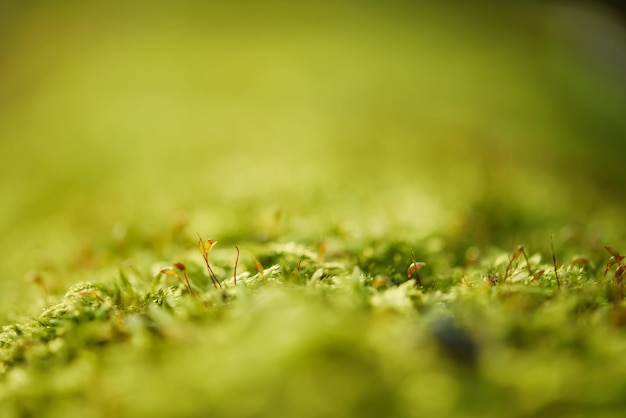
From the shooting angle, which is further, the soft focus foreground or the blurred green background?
the blurred green background

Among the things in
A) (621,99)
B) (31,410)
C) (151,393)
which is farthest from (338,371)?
(621,99)

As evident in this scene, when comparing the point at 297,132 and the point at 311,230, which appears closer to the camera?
the point at 311,230

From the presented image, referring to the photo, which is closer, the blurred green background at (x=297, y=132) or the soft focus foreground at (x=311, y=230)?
the soft focus foreground at (x=311, y=230)

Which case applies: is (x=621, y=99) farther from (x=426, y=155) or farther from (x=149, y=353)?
(x=149, y=353)
